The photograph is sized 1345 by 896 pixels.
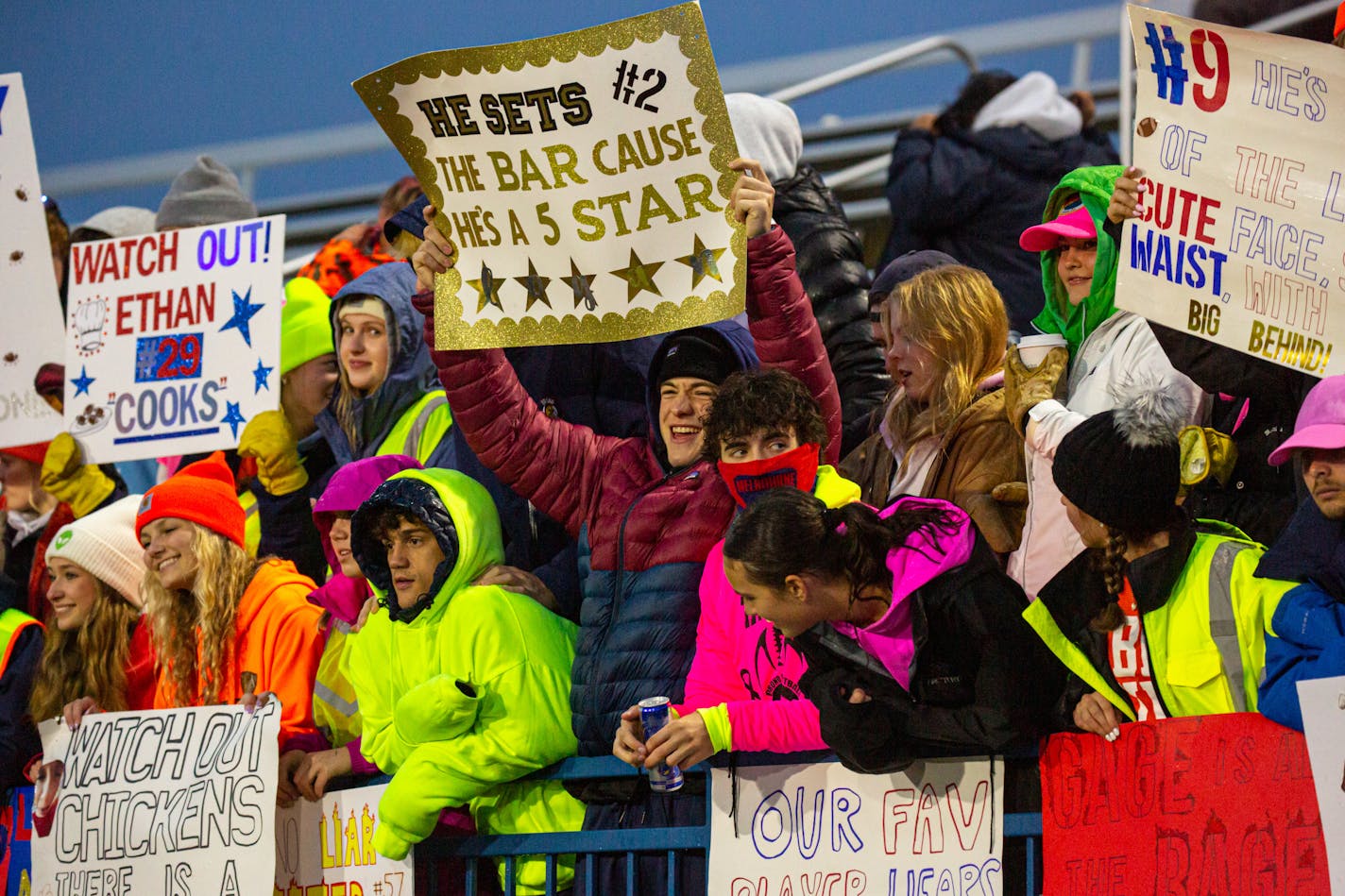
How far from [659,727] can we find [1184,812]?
1.14 m

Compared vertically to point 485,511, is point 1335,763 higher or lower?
lower

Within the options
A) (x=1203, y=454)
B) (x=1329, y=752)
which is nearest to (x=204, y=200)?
(x=1203, y=454)

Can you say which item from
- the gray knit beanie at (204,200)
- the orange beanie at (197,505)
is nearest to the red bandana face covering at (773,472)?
the orange beanie at (197,505)

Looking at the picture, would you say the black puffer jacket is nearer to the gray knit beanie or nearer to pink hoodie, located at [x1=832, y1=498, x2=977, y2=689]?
pink hoodie, located at [x1=832, y1=498, x2=977, y2=689]

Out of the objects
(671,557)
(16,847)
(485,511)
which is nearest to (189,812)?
(16,847)

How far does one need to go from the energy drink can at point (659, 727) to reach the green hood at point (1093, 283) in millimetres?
1402

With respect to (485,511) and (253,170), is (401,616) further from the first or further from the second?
(253,170)

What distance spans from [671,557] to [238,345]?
2.25 m

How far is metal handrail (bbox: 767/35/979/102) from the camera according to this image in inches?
339

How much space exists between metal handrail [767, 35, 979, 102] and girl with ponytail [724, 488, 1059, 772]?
471cm

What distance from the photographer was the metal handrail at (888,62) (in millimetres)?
8617

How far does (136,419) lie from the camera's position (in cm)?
655

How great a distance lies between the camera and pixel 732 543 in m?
4.18

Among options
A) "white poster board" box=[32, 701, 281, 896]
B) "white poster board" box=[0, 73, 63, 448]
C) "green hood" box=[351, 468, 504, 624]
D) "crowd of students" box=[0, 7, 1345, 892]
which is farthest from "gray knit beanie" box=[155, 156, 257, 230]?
"green hood" box=[351, 468, 504, 624]
